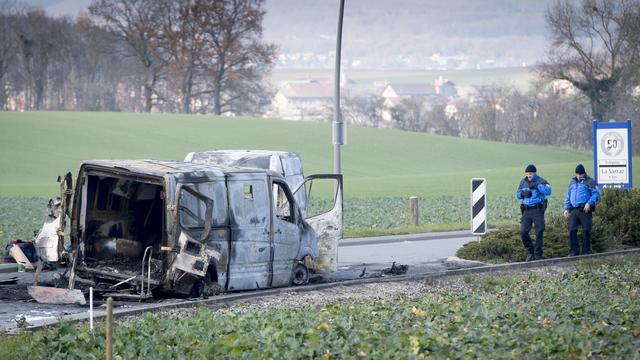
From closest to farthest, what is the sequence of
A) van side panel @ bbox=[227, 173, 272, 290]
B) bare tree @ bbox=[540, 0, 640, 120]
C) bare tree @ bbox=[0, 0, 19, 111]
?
1. van side panel @ bbox=[227, 173, 272, 290]
2. bare tree @ bbox=[540, 0, 640, 120]
3. bare tree @ bbox=[0, 0, 19, 111]

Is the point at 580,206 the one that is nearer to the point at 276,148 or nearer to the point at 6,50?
the point at 276,148

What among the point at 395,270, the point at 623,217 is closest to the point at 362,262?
the point at 395,270

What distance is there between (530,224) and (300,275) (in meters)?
5.12

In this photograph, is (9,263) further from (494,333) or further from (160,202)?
A: (494,333)

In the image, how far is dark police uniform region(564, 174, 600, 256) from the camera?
72.7ft

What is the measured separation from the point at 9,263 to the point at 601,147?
12333 mm

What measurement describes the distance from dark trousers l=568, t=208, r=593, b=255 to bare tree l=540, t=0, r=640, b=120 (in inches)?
2473

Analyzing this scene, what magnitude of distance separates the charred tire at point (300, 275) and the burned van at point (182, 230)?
0.01 meters

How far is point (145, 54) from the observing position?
342 feet

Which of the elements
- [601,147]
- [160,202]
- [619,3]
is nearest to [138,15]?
[619,3]

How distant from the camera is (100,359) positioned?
34.7 ft

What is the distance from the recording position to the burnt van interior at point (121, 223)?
16.9 metres

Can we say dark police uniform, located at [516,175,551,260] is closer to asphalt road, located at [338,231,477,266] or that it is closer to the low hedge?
the low hedge

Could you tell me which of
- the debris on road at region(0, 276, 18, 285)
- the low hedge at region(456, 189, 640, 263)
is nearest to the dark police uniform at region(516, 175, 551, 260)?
the low hedge at region(456, 189, 640, 263)
